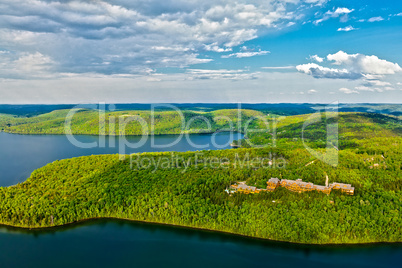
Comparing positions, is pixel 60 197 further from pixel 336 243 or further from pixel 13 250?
pixel 336 243

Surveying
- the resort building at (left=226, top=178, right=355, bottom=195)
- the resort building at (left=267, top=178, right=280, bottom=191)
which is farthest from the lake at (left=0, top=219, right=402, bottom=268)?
the resort building at (left=267, top=178, right=280, bottom=191)

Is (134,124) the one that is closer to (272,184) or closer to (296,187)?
(272,184)

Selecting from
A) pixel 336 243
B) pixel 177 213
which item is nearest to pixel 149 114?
pixel 177 213

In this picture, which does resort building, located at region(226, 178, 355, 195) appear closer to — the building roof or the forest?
the building roof

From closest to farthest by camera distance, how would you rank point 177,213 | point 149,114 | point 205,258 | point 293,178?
point 205,258 < point 177,213 < point 293,178 < point 149,114

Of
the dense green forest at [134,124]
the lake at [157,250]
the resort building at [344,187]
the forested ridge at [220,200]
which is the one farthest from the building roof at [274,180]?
the dense green forest at [134,124]

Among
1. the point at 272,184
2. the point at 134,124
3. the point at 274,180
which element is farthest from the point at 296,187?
the point at 134,124
